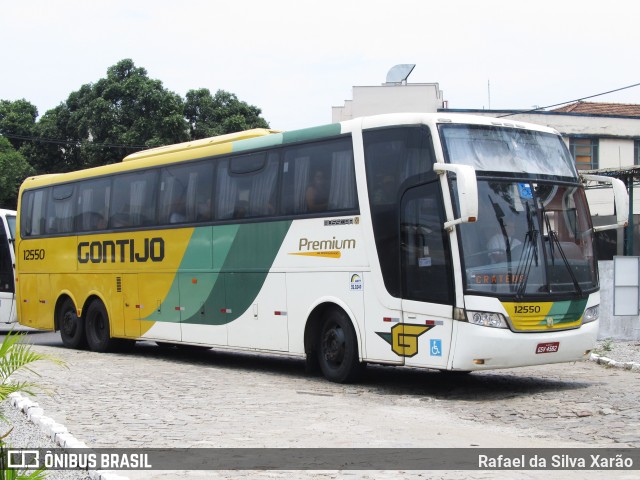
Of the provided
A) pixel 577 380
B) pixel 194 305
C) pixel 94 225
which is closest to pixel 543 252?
pixel 577 380

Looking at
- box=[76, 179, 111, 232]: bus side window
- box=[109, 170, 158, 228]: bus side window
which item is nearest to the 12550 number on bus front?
box=[76, 179, 111, 232]: bus side window

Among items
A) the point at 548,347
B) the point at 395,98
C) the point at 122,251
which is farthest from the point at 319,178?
the point at 395,98

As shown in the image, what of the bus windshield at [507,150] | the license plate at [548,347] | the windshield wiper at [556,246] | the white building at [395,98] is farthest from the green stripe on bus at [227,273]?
the white building at [395,98]

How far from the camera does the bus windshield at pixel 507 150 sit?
1159cm

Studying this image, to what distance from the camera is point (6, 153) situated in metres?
43.9

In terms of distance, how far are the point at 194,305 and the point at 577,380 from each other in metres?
6.45

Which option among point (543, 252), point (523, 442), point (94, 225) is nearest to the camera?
point (523, 442)

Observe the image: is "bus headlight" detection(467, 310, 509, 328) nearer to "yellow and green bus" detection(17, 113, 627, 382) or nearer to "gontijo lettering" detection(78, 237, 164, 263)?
"yellow and green bus" detection(17, 113, 627, 382)

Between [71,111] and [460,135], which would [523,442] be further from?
[71,111]

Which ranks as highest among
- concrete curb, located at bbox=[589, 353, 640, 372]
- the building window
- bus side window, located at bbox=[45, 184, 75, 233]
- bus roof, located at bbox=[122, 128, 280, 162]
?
the building window

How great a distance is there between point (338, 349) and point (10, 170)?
33753mm

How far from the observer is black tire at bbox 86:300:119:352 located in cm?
1848

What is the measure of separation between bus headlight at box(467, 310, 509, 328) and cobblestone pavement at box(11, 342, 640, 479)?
93 centimetres

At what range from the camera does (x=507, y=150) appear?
12.0 m
